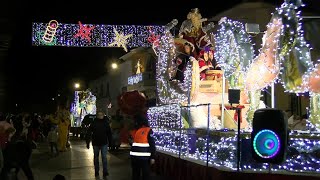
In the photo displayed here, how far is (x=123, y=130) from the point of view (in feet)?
77.3

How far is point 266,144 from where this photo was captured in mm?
4582

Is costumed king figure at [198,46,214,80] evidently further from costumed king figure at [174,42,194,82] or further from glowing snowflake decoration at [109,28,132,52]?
glowing snowflake decoration at [109,28,132,52]

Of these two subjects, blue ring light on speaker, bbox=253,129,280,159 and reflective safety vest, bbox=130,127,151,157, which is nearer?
blue ring light on speaker, bbox=253,129,280,159

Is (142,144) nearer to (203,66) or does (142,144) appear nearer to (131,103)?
(203,66)

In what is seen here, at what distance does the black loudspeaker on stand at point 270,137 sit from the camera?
4434 millimetres

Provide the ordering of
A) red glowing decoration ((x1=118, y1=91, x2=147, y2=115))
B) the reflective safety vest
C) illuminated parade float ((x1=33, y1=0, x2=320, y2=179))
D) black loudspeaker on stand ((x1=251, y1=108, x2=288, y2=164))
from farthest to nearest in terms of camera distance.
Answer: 1. red glowing decoration ((x1=118, y1=91, x2=147, y2=115))
2. the reflective safety vest
3. illuminated parade float ((x1=33, y1=0, x2=320, y2=179))
4. black loudspeaker on stand ((x1=251, y1=108, x2=288, y2=164))

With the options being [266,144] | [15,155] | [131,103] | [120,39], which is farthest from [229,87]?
[120,39]

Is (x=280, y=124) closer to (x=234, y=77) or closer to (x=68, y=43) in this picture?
(x=234, y=77)

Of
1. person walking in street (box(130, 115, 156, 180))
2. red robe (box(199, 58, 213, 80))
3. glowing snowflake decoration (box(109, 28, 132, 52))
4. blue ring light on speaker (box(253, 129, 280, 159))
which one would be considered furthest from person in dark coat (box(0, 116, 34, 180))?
glowing snowflake decoration (box(109, 28, 132, 52))

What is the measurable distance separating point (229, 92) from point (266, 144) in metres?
3.95

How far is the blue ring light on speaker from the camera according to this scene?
14.6ft

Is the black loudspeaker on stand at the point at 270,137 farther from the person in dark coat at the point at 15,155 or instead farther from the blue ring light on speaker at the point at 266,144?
the person in dark coat at the point at 15,155

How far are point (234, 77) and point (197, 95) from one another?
281cm

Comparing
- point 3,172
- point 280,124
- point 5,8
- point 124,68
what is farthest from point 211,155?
point 124,68
